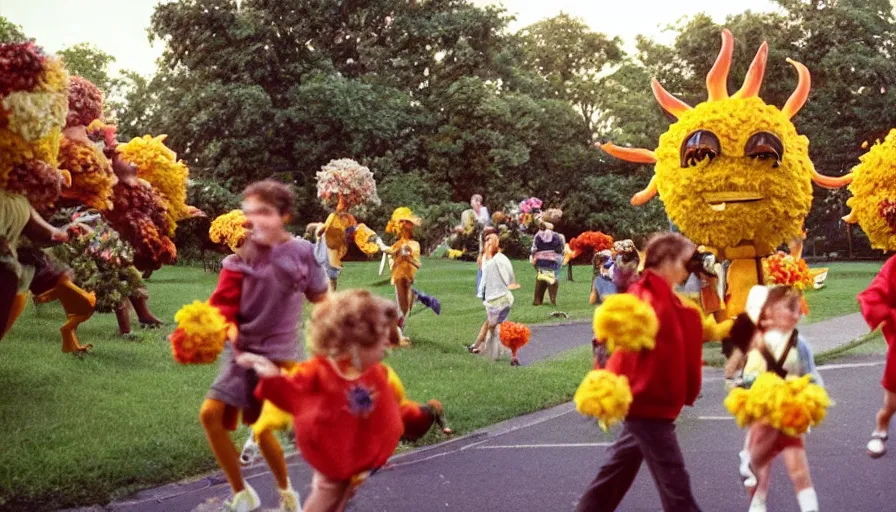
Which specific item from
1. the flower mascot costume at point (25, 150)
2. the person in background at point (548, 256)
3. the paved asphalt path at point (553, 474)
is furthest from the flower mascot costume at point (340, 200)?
the flower mascot costume at point (25, 150)

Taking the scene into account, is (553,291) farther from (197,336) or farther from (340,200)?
(197,336)

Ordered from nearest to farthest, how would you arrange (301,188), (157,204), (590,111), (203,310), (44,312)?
1. (203,310)
2. (157,204)
3. (44,312)
4. (301,188)
5. (590,111)

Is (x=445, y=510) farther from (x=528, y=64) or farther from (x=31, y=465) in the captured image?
(x=528, y=64)

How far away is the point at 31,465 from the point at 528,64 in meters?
43.1

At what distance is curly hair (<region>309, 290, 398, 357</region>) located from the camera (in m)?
4.34

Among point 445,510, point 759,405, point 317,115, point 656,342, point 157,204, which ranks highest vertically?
point 317,115

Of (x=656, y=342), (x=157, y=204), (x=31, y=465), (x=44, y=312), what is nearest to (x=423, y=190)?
(x=44, y=312)

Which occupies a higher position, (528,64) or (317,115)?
(528,64)

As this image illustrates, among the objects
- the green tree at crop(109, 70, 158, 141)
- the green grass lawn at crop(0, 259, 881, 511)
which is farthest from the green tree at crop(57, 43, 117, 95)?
the green grass lawn at crop(0, 259, 881, 511)

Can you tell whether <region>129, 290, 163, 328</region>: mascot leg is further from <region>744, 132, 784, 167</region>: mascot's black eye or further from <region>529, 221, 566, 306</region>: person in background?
<region>744, 132, 784, 167</region>: mascot's black eye

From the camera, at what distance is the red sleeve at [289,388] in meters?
4.39

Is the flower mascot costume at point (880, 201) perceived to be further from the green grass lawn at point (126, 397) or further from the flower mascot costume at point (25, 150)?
the flower mascot costume at point (25, 150)

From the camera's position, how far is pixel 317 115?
31016 millimetres

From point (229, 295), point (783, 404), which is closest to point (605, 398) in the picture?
point (783, 404)
